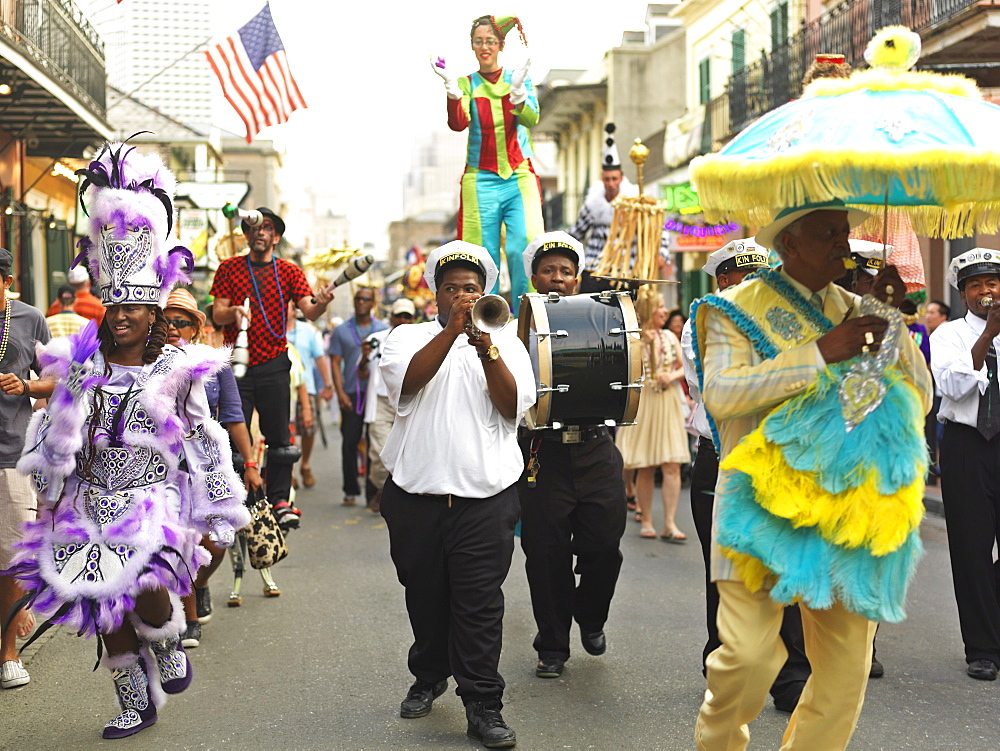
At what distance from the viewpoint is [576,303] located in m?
5.99

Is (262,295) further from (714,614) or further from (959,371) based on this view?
(959,371)

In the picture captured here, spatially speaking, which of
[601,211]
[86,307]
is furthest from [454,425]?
[86,307]

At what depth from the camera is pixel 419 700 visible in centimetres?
539

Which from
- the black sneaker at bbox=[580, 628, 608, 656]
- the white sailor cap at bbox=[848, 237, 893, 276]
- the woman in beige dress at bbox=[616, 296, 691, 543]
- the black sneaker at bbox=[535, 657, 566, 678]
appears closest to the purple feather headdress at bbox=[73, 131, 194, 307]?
the black sneaker at bbox=[535, 657, 566, 678]

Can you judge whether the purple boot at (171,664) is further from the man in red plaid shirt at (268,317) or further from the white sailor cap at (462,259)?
the man in red plaid shirt at (268,317)

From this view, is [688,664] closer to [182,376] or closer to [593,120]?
[182,376]

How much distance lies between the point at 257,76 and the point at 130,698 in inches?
529

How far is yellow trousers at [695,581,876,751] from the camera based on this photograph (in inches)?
152

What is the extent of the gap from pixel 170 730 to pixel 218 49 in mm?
13774

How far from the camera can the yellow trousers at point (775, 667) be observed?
12.6ft

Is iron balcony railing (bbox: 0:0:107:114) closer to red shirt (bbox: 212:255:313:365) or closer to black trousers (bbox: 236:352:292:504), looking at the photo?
red shirt (bbox: 212:255:313:365)

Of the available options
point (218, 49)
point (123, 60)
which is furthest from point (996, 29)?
point (123, 60)

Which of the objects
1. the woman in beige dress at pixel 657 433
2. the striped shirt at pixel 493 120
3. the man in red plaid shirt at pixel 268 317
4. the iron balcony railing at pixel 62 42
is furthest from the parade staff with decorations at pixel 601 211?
the iron balcony railing at pixel 62 42

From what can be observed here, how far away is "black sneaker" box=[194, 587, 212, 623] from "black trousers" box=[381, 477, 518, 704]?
2.57m
